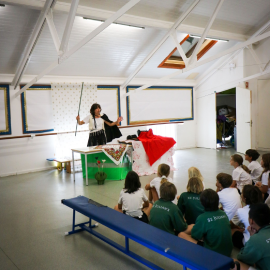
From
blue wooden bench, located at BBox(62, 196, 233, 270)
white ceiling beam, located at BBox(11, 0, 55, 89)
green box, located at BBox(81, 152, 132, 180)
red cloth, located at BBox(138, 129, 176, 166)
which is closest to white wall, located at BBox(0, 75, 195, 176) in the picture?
white ceiling beam, located at BBox(11, 0, 55, 89)

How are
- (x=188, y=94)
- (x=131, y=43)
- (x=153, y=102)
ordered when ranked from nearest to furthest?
(x=131, y=43) < (x=153, y=102) < (x=188, y=94)

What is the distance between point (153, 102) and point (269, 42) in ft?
12.0

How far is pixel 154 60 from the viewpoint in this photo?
7898 millimetres

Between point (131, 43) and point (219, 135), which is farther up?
point (131, 43)

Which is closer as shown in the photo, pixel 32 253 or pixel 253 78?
pixel 32 253

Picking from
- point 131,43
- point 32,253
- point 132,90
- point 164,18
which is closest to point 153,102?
point 132,90

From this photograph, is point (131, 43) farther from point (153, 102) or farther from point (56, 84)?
point (153, 102)

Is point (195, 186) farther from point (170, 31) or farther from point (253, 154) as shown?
point (170, 31)

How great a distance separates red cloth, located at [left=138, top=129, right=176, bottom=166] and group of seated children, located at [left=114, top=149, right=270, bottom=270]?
2.78 m

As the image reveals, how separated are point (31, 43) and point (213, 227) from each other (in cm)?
471

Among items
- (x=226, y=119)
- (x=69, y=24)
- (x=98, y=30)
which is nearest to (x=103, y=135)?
(x=98, y=30)

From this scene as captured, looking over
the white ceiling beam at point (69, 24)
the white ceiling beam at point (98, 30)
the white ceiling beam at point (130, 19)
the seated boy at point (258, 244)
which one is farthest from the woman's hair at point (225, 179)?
the white ceiling beam at point (130, 19)

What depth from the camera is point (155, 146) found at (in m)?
6.44

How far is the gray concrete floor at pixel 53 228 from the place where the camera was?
8.83 feet
